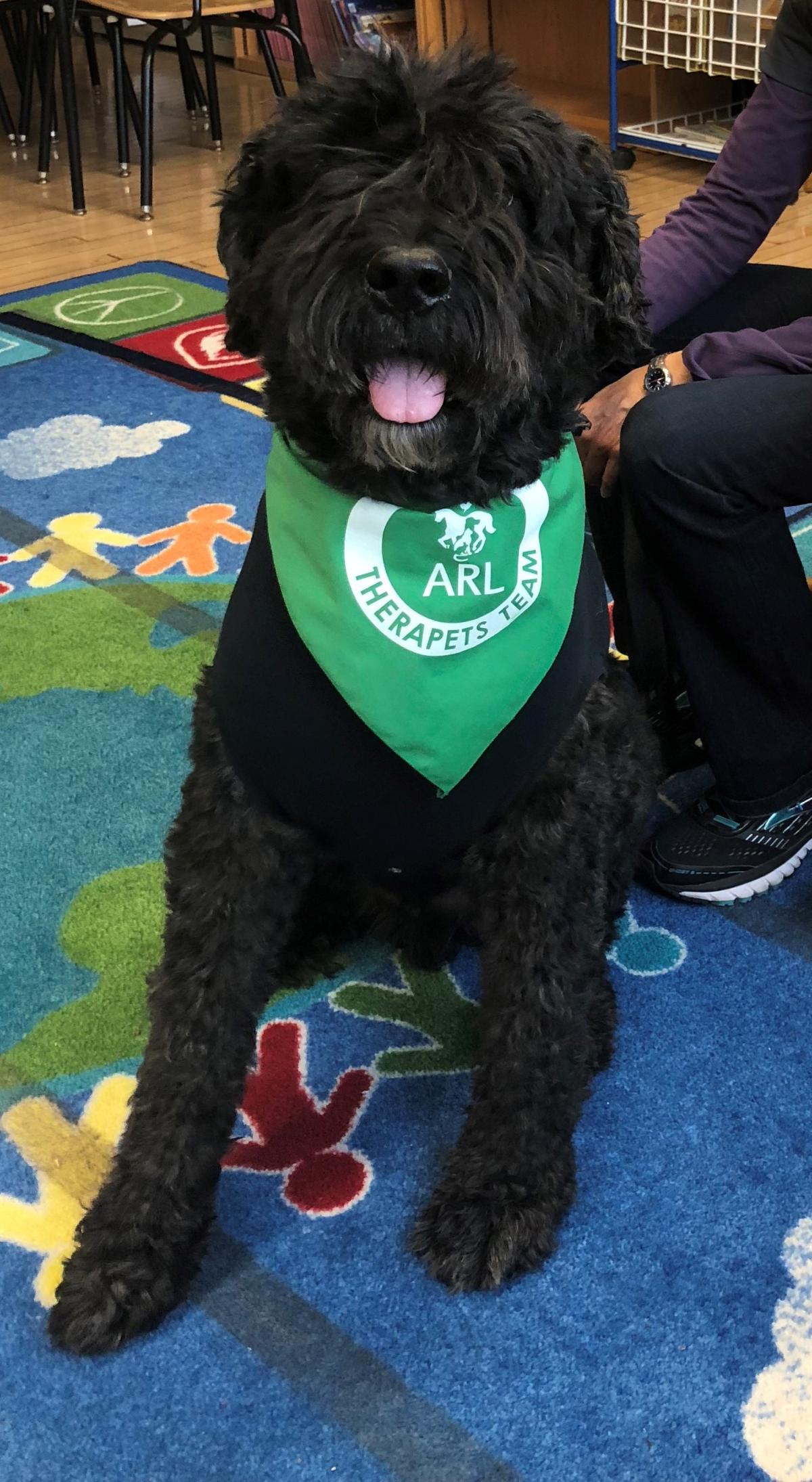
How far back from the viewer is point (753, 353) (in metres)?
1.95

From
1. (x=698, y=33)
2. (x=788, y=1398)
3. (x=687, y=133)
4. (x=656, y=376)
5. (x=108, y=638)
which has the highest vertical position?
(x=698, y=33)

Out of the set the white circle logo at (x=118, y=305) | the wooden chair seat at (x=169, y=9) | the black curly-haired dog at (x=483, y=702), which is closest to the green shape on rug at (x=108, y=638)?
the black curly-haired dog at (x=483, y=702)

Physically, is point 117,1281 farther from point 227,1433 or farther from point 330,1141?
point 330,1141

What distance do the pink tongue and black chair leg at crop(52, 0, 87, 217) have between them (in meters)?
4.12

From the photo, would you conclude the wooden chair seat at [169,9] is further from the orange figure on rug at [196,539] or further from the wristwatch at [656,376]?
the wristwatch at [656,376]

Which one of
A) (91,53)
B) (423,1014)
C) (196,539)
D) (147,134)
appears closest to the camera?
(423,1014)

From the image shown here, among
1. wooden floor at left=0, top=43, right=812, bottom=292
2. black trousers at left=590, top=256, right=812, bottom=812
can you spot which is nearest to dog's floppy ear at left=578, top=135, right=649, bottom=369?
black trousers at left=590, top=256, right=812, bottom=812

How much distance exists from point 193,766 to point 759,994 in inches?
31.2

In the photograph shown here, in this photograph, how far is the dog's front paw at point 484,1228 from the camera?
4.58 feet

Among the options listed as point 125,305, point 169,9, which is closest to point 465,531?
point 125,305

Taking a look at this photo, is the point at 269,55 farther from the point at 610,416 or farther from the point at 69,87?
the point at 610,416

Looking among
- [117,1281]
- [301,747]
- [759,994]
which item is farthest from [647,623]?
[117,1281]

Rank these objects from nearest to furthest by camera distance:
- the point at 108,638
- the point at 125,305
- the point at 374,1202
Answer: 1. the point at 374,1202
2. the point at 108,638
3. the point at 125,305

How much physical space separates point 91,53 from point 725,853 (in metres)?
6.42
